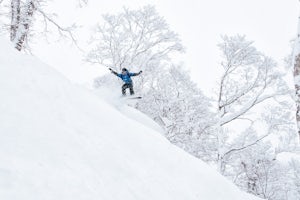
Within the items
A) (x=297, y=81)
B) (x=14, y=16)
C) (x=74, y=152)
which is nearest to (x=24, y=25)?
(x=14, y=16)

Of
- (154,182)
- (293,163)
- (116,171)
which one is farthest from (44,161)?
(293,163)

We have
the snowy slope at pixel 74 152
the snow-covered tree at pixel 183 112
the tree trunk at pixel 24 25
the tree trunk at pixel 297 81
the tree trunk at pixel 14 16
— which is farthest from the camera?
the snow-covered tree at pixel 183 112

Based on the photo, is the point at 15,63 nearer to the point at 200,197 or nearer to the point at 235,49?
the point at 200,197

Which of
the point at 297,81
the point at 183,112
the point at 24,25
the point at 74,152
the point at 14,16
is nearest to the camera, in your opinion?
the point at 297,81

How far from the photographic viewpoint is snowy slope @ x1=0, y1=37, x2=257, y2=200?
4.52m

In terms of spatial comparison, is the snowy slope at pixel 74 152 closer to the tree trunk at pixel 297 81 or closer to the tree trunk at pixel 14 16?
the tree trunk at pixel 297 81

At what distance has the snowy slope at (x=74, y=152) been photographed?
452 centimetres

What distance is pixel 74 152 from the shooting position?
558cm

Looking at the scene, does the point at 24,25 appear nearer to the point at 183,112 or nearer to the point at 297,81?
the point at 183,112

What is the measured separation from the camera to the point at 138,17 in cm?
1952

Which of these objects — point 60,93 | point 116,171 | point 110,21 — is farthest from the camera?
point 110,21

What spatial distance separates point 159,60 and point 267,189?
36.0ft

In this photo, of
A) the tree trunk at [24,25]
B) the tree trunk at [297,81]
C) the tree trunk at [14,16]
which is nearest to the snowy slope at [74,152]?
the tree trunk at [297,81]

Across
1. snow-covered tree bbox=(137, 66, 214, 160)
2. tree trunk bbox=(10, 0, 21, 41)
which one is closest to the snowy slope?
tree trunk bbox=(10, 0, 21, 41)
